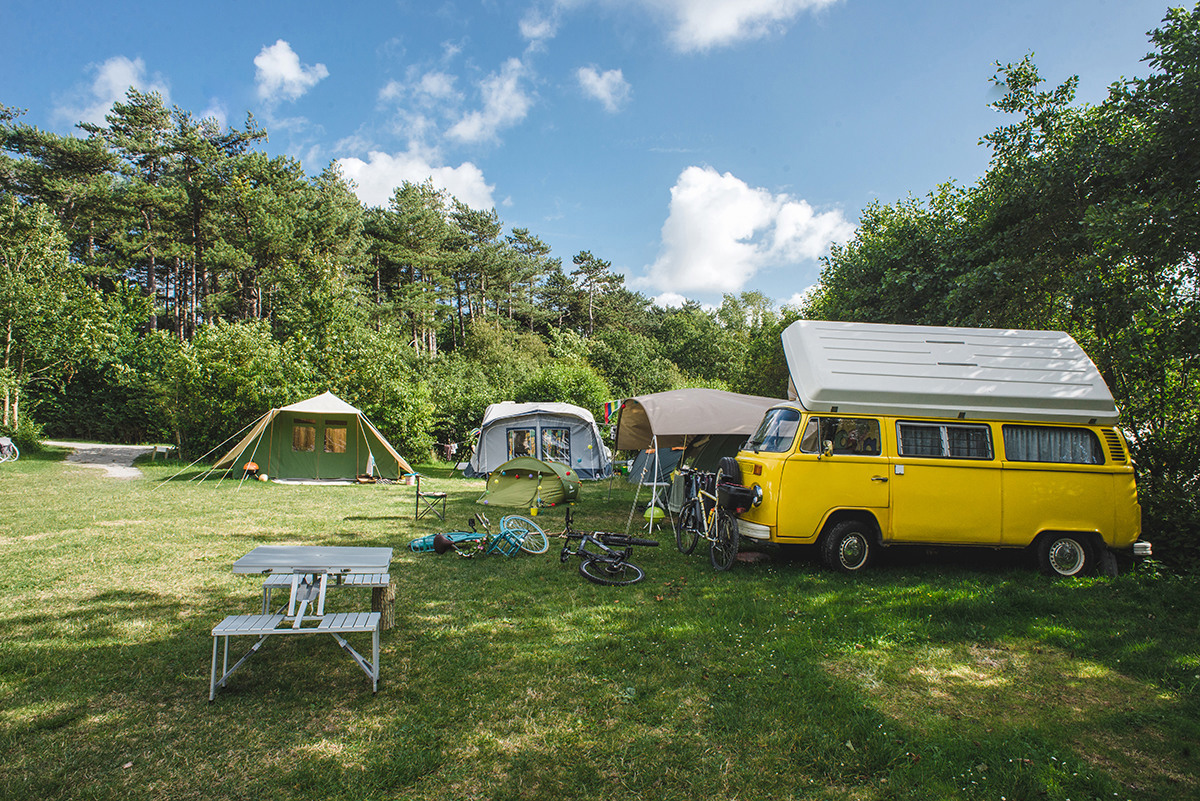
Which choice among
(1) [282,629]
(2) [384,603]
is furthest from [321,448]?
(1) [282,629]

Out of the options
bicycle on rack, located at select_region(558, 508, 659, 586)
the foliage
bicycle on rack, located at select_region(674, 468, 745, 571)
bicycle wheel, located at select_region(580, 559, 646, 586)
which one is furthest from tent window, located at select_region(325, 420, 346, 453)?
bicycle wheel, located at select_region(580, 559, 646, 586)

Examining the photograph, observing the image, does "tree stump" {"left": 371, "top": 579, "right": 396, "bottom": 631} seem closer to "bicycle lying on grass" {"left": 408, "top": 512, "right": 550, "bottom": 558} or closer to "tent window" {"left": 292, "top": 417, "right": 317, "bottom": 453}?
"bicycle lying on grass" {"left": 408, "top": 512, "right": 550, "bottom": 558}

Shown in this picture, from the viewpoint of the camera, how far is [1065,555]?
252 inches

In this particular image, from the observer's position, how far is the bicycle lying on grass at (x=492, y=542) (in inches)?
292

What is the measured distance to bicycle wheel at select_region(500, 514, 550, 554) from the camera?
7.60 m

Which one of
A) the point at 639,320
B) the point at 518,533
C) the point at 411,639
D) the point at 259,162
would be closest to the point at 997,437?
the point at 518,533

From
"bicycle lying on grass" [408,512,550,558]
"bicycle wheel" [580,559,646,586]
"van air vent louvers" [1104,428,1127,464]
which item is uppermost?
"van air vent louvers" [1104,428,1127,464]

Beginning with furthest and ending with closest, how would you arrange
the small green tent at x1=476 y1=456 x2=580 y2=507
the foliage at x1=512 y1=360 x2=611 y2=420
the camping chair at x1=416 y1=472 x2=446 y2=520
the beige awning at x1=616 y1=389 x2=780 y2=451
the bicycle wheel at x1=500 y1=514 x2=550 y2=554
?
the foliage at x1=512 y1=360 x2=611 y2=420 < the small green tent at x1=476 y1=456 x2=580 y2=507 < the camping chair at x1=416 y1=472 x2=446 y2=520 < the beige awning at x1=616 y1=389 x2=780 y2=451 < the bicycle wheel at x1=500 y1=514 x2=550 y2=554

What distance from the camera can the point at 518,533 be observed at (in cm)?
757

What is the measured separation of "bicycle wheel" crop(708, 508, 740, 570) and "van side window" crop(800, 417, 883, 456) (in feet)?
3.87

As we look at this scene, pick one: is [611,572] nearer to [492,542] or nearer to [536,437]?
[492,542]

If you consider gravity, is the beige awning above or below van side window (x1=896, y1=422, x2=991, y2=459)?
above

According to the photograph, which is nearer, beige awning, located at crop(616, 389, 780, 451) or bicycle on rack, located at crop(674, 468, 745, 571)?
bicycle on rack, located at crop(674, 468, 745, 571)

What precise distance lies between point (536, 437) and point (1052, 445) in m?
12.2
